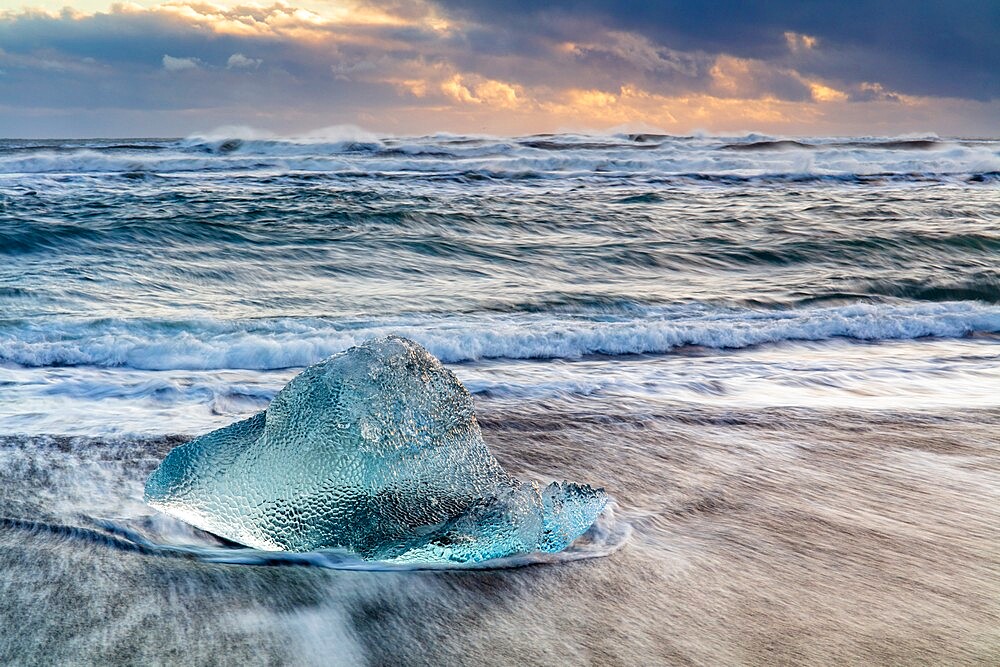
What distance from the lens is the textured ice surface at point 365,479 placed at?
2.08 metres

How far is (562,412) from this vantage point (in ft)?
11.7

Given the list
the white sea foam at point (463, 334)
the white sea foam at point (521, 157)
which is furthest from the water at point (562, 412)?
the white sea foam at point (521, 157)

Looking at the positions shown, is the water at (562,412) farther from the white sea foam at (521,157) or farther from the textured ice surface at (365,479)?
the white sea foam at (521,157)

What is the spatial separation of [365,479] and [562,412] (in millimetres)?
1608

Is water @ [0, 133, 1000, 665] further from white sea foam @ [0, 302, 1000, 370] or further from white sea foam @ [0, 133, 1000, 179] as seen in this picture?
white sea foam @ [0, 133, 1000, 179]

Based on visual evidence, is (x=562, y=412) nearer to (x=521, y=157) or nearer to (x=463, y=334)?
(x=463, y=334)

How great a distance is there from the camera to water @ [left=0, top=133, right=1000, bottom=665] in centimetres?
182

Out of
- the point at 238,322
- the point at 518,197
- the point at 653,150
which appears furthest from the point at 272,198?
the point at 653,150

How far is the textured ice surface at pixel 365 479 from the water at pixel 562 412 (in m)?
0.08

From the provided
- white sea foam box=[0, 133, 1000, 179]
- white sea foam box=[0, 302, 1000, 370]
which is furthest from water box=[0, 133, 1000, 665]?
white sea foam box=[0, 133, 1000, 179]

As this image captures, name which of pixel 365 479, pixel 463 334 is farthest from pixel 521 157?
pixel 365 479

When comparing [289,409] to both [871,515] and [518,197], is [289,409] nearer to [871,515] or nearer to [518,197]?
[871,515]

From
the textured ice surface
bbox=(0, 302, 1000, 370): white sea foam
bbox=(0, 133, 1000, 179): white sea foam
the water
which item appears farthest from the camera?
bbox=(0, 133, 1000, 179): white sea foam

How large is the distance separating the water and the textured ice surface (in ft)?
0.25
